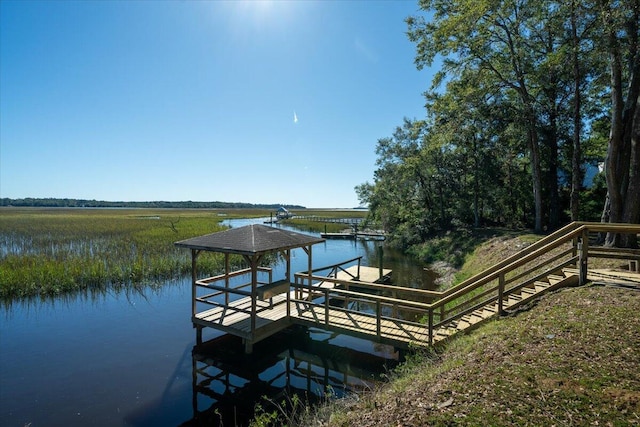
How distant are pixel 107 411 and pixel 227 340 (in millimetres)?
3757

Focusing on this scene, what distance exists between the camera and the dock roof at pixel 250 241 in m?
8.43

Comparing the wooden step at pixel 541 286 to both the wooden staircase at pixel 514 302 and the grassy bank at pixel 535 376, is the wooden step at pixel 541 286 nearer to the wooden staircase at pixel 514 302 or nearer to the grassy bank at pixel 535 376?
the wooden staircase at pixel 514 302

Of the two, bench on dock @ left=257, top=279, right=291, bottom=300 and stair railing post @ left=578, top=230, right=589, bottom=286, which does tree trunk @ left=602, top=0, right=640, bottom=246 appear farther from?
bench on dock @ left=257, top=279, right=291, bottom=300

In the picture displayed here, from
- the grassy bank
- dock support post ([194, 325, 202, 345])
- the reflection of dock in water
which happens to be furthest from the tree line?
dock support post ([194, 325, 202, 345])

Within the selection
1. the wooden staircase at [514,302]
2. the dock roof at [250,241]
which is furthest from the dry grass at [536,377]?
the dock roof at [250,241]

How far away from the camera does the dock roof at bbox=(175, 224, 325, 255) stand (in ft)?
27.7

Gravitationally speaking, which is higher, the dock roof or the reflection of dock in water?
the dock roof

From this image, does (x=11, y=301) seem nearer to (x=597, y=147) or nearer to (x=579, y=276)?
(x=579, y=276)

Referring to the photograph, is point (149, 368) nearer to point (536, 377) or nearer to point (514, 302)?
point (536, 377)

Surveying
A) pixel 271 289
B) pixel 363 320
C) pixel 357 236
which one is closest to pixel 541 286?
pixel 363 320

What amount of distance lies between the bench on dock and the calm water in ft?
5.68

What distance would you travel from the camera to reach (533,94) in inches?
798

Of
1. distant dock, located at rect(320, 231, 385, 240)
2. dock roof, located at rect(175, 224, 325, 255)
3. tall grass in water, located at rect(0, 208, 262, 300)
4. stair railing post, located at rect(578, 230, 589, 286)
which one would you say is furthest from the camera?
distant dock, located at rect(320, 231, 385, 240)

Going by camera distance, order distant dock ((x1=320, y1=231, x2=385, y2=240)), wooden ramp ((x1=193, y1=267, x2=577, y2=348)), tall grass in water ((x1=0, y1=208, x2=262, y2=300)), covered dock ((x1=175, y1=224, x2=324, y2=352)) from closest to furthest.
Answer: wooden ramp ((x1=193, y1=267, x2=577, y2=348)) → covered dock ((x1=175, y1=224, x2=324, y2=352)) → tall grass in water ((x1=0, y1=208, x2=262, y2=300)) → distant dock ((x1=320, y1=231, x2=385, y2=240))
